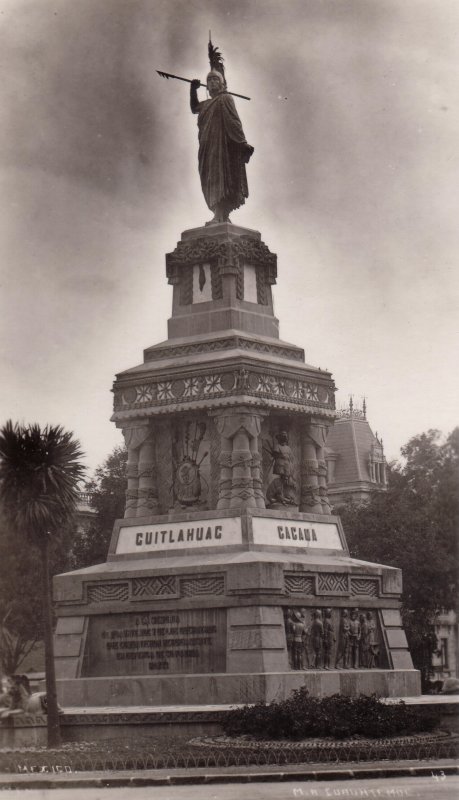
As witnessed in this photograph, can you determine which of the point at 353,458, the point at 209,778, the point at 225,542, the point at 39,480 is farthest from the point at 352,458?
the point at 209,778

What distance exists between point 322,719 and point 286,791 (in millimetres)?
5646

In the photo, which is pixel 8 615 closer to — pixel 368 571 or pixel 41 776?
pixel 368 571

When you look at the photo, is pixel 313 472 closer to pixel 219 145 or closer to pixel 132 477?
pixel 132 477

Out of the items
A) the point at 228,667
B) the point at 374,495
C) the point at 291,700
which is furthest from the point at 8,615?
the point at 291,700

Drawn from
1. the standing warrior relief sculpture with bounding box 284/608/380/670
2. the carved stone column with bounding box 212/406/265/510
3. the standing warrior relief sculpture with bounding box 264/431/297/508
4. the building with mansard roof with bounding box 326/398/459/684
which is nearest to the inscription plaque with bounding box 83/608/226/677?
the standing warrior relief sculpture with bounding box 284/608/380/670

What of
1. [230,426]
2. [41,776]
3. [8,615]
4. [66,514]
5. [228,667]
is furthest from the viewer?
[8,615]

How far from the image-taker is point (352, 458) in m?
105

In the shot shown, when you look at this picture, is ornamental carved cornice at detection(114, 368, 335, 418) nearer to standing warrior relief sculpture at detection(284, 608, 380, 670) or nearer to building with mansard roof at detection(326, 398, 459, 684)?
standing warrior relief sculpture at detection(284, 608, 380, 670)

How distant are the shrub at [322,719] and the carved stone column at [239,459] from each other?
7.27 m

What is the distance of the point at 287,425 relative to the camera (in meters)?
38.6

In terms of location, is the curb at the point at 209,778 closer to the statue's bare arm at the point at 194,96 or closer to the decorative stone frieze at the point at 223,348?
the decorative stone frieze at the point at 223,348

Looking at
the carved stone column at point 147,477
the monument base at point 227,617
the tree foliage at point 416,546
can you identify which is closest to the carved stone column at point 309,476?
the monument base at point 227,617

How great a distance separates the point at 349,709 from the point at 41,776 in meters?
6.65

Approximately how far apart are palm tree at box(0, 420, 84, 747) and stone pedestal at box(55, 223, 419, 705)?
4992 millimetres
